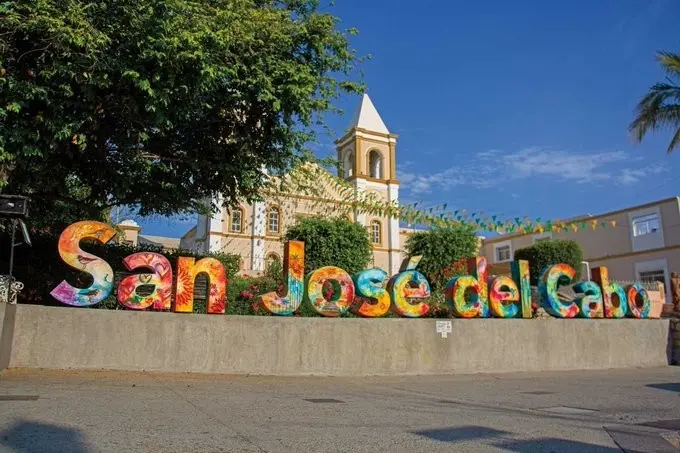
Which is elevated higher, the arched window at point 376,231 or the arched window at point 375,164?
the arched window at point 375,164

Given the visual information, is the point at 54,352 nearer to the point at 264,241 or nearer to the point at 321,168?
the point at 321,168

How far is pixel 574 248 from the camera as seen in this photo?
28625 mm

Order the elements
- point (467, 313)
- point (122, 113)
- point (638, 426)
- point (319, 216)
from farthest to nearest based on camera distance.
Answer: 1. point (319, 216)
2. point (467, 313)
3. point (122, 113)
4. point (638, 426)

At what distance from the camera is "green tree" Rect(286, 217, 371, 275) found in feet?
67.7

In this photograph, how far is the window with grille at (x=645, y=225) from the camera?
103 feet

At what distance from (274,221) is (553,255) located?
1834cm

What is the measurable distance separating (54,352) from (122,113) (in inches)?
187

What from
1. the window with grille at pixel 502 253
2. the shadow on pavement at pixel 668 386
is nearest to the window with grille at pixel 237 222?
the window with grille at pixel 502 253

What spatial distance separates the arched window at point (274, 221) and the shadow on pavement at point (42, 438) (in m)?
31.8

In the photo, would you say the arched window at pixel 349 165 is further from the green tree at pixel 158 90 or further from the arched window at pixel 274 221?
the green tree at pixel 158 90

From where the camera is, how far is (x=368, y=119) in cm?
4253

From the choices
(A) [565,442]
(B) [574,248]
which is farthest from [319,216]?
(A) [565,442]

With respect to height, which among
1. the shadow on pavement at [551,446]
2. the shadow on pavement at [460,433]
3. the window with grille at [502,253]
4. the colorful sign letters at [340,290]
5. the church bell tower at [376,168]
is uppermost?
the church bell tower at [376,168]

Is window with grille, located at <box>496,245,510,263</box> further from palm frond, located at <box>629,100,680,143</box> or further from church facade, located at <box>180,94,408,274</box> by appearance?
palm frond, located at <box>629,100,680,143</box>
